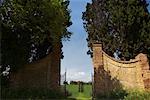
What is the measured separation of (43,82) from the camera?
22.7 metres

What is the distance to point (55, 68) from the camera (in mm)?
23266

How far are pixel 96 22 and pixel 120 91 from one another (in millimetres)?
8481

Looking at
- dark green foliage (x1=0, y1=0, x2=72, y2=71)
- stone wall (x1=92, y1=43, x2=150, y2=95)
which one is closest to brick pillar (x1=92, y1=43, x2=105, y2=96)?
stone wall (x1=92, y1=43, x2=150, y2=95)

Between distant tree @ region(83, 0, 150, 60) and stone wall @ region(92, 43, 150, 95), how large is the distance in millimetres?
3882

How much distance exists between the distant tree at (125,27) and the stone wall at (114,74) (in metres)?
3.88

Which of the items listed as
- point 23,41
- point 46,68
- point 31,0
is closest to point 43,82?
point 46,68

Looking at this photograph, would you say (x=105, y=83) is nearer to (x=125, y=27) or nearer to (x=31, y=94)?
(x=31, y=94)

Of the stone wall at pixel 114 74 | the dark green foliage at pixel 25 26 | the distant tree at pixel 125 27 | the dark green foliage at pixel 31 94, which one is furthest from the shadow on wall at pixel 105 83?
the distant tree at pixel 125 27

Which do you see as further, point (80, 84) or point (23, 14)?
point (80, 84)

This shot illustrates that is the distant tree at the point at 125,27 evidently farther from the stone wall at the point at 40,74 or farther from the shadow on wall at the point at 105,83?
the stone wall at the point at 40,74

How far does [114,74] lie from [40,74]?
4.14 m

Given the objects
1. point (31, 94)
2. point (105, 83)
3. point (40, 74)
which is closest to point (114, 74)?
point (105, 83)

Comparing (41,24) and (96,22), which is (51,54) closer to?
(41,24)

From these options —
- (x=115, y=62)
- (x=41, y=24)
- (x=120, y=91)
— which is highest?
(x=41, y=24)
